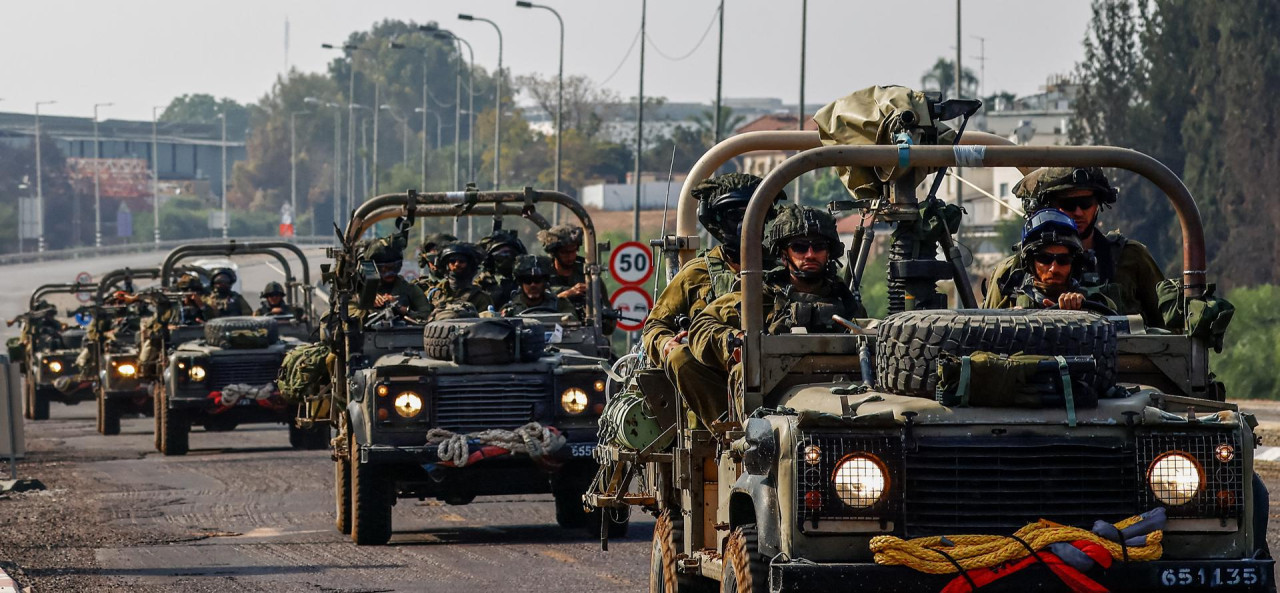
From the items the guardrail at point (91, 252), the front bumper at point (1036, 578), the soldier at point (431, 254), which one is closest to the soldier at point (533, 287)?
the soldier at point (431, 254)

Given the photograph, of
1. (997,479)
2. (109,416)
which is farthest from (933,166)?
(109,416)

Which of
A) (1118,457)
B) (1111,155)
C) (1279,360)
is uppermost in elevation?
(1111,155)

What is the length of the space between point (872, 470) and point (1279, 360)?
131ft

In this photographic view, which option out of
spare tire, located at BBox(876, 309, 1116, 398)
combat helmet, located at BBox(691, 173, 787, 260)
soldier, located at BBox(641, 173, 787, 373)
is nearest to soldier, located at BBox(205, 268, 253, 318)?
combat helmet, located at BBox(691, 173, 787, 260)

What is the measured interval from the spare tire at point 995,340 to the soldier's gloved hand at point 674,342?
1.74 metres

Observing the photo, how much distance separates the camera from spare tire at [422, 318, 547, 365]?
48.1 feet

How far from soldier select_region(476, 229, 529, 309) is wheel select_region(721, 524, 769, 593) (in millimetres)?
10718

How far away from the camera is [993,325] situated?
7.29 m

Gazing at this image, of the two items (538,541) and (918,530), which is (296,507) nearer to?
(538,541)

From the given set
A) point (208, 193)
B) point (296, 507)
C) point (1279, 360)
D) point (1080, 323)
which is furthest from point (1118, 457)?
point (208, 193)

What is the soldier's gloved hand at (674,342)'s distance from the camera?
29.5 ft

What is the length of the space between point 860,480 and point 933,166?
1789 millimetres

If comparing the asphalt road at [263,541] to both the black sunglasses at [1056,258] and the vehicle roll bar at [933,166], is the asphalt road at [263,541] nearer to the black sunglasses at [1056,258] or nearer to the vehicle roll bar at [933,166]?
the black sunglasses at [1056,258]

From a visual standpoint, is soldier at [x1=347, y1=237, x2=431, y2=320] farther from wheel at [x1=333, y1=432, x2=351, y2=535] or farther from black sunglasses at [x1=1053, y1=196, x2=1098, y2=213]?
black sunglasses at [x1=1053, y1=196, x2=1098, y2=213]
